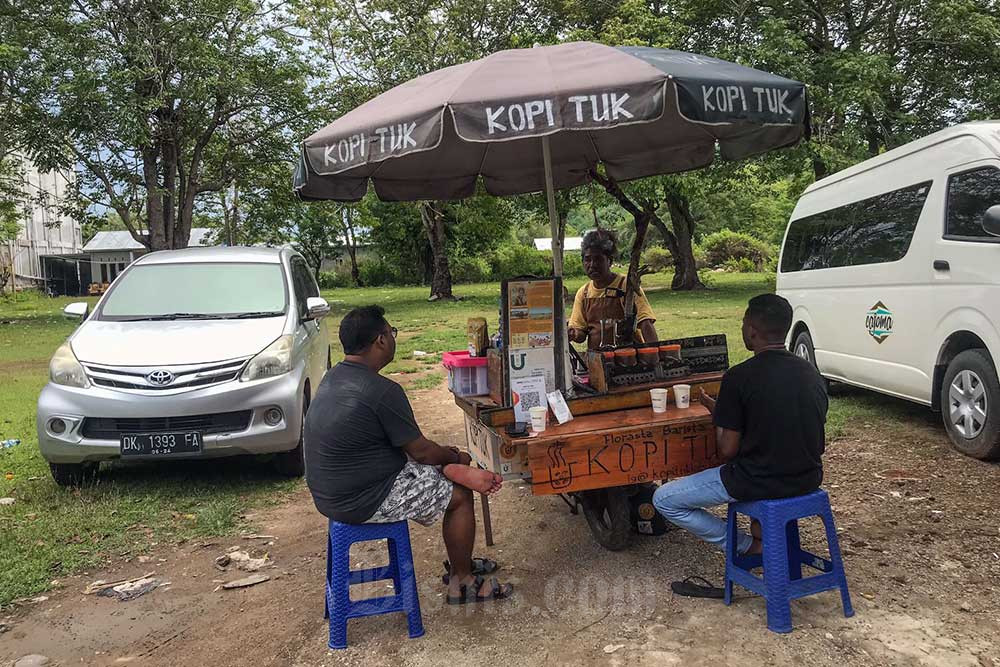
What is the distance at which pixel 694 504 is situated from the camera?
3523 millimetres

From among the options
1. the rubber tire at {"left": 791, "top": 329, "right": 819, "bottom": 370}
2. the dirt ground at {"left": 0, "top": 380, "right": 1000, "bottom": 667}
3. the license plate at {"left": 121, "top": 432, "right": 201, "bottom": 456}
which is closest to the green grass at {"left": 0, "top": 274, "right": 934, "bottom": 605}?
the dirt ground at {"left": 0, "top": 380, "right": 1000, "bottom": 667}

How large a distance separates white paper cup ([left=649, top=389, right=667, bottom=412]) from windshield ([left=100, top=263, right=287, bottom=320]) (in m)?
3.64

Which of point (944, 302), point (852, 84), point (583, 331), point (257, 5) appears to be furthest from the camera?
point (257, 5)

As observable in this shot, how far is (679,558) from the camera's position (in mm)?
4074

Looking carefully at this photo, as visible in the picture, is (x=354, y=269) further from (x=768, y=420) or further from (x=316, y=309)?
(x=768, y=420)

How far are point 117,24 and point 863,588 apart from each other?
1857cm

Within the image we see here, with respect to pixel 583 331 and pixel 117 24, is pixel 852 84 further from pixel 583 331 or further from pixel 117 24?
pixel 117 24

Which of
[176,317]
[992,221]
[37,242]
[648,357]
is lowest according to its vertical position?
[648,357]

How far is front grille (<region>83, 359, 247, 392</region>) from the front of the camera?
5191 millimetres

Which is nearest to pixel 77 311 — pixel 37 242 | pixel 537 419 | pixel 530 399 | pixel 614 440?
pixel 530 399

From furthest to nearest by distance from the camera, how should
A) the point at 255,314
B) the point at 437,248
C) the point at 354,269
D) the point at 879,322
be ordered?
the point at 354,269, the point at 437,248, the point at 879,322, the point at 255,314

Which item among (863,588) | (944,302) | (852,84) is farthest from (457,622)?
(852,84)

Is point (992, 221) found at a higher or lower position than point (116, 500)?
higher

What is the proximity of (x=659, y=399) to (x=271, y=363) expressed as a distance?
3099 millimetres
